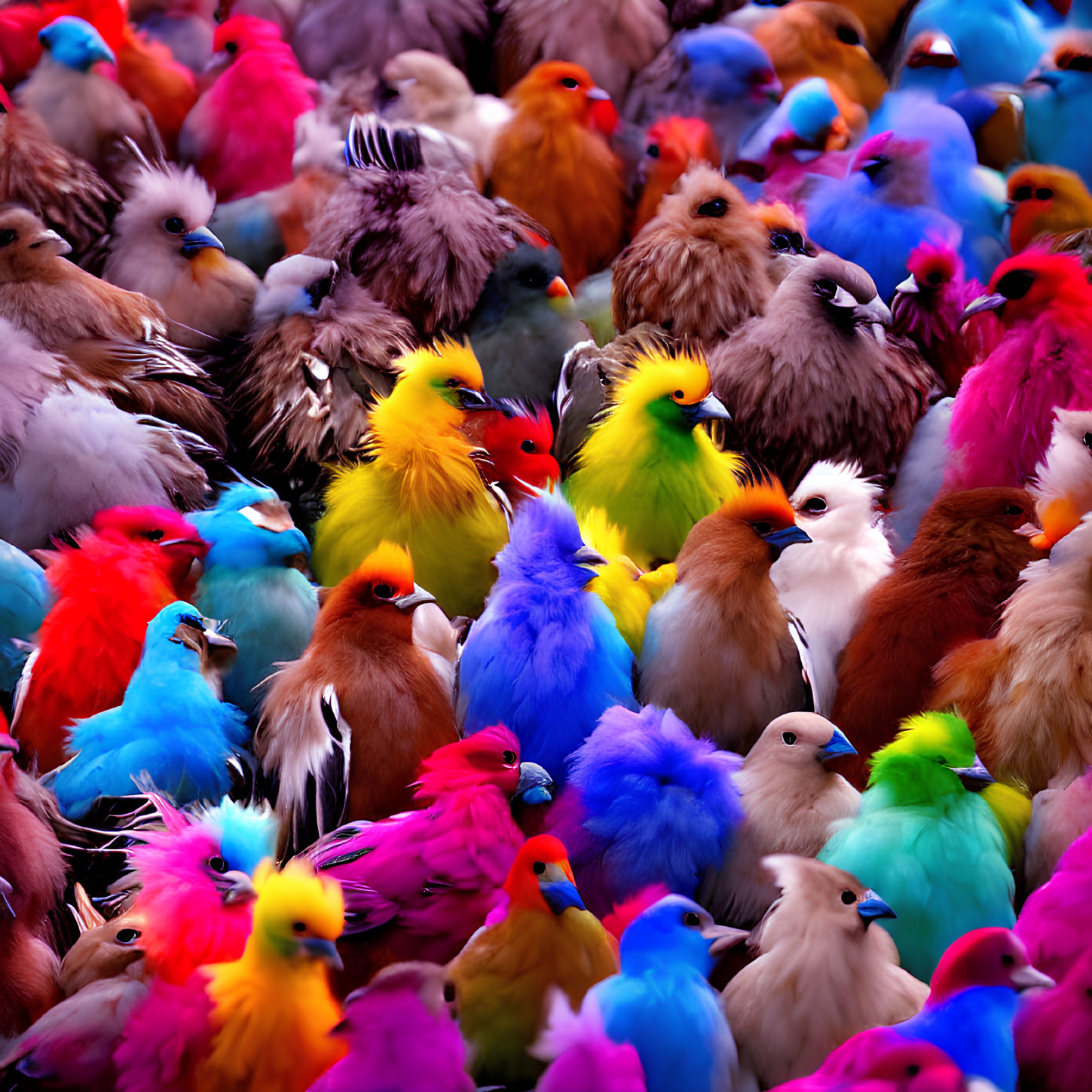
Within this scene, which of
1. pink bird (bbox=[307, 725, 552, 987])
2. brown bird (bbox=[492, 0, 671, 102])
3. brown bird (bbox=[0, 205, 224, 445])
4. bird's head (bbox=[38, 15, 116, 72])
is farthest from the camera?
brown bird (bbox=[492, 0, 671, 102])

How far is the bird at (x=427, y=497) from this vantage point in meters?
2.15

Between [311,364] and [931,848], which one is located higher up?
[311,364]

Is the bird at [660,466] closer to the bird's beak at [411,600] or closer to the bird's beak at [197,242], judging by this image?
the bird's beak at [411,600]

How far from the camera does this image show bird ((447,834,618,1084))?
1475 mm

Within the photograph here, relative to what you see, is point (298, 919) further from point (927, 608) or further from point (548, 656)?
point (927, 608)

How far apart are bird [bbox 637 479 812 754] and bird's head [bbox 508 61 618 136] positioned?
3.80 ft

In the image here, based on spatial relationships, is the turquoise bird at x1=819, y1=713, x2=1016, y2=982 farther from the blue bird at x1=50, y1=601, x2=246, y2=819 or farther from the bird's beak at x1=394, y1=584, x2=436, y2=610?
the blue bird at x1=50, y1=601, x2=246, y2=819

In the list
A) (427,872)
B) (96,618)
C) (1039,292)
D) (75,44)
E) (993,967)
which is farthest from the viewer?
(75,44)

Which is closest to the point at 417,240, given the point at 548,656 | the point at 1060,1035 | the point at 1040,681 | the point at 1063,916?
the point at 548,656

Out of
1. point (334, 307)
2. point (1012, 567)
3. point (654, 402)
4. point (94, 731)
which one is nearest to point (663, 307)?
point (654, 402)

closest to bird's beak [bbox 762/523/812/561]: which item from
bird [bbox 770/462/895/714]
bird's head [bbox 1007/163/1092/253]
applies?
bird [bbox 770/462/895/714]

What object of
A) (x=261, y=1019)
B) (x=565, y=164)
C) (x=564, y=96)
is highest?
(x=564, y=96)

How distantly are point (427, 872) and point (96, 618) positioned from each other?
0.66m

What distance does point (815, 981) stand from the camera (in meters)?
1.50
